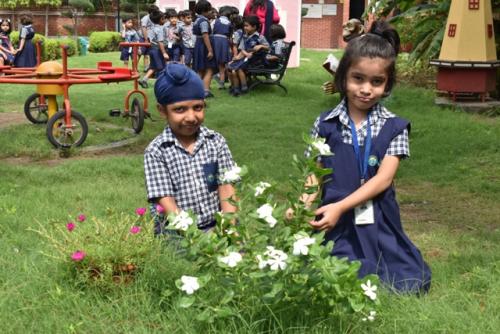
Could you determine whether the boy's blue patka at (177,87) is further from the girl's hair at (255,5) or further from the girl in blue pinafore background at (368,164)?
the girl's hair at (255,5)

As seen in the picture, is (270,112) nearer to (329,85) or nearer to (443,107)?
(329,85)

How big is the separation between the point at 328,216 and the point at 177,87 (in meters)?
0.92

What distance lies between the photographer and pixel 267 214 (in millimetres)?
2564

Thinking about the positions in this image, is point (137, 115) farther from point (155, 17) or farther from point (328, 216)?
point (155, 17)

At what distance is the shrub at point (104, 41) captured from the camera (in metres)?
30.3

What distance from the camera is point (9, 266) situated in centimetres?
357

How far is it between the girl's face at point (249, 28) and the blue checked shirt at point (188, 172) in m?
9.52

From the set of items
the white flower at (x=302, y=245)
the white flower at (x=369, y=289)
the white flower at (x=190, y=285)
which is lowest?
the white flower at (x=369, y=289)

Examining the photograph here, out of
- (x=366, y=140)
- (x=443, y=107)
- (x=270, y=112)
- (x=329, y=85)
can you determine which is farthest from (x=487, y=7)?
(x=366, y=140)

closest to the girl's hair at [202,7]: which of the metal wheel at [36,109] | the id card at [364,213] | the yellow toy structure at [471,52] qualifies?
the metal wheel at [36,109]

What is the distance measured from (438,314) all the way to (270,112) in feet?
25.9

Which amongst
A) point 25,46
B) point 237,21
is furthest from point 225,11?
point 25,46

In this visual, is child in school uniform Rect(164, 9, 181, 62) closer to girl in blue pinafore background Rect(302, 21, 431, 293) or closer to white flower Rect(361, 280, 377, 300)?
girl in blue pinafore background Rect(302, 21, 431, 293)

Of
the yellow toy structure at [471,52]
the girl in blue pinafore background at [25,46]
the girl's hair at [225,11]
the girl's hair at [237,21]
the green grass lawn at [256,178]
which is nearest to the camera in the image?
the green grass lawn at [256,178]
